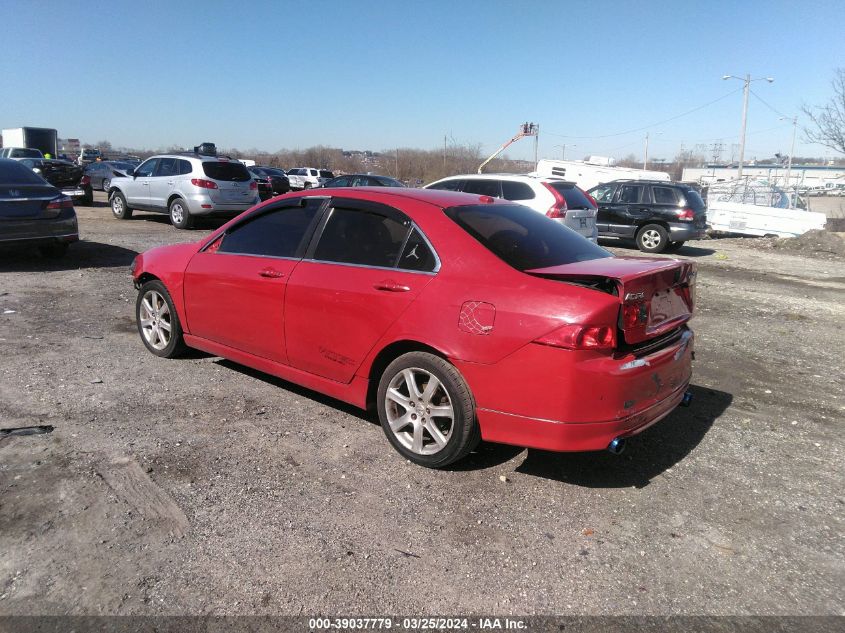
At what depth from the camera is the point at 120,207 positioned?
17.2 m

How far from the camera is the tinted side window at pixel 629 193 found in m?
16.2

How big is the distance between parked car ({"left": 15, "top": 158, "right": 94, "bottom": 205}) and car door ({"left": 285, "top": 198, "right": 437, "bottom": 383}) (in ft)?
62.3

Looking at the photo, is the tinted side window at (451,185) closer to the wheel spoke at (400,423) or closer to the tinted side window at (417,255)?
the tinted side window at (417,255)

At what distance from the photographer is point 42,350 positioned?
224 inches

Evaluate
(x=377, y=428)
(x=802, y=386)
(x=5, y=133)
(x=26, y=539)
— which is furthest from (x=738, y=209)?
(x=5, y=133)

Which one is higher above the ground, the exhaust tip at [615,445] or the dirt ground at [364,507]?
the exhaust tip at [615,445]

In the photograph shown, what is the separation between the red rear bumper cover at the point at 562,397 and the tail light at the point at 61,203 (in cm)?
852

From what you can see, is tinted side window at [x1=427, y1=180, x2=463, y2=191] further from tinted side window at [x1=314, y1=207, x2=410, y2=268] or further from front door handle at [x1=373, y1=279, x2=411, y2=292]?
front door handle at [x1=373, y1=279, x2=411, y2=292]

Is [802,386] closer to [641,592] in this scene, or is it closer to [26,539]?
[641,592]

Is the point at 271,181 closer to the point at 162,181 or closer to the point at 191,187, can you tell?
the point at 162,181

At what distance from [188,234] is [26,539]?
41.0ft

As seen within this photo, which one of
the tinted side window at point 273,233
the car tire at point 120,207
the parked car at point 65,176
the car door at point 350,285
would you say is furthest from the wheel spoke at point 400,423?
the parked car at point 65,176

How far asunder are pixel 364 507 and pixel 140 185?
51.4 feet

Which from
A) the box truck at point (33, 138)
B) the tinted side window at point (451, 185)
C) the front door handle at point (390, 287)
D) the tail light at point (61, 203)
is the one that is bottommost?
the front door handle at point (390, 287)
